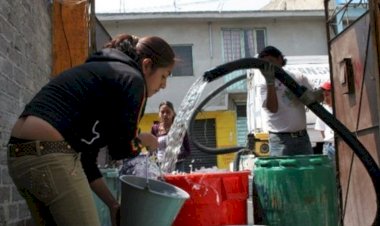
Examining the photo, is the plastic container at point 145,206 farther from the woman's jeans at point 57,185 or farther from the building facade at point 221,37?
the building facade at point 221,37

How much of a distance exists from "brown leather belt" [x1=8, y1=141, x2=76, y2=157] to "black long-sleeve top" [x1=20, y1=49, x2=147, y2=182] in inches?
1.8

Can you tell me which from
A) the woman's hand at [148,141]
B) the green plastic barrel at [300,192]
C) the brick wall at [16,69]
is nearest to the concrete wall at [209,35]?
the brick wall at [16,69]

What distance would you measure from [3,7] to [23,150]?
1.50 m

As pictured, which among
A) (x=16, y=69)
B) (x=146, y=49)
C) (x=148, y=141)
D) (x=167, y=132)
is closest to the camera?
(x=146, y=49)

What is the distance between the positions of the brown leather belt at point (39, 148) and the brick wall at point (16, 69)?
117 centimetres

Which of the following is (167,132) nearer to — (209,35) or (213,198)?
(213,198)

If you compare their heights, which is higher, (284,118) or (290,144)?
(284,118)

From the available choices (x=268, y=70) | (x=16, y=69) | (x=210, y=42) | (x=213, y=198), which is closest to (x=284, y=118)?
(x=268, y=70)

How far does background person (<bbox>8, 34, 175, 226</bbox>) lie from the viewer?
180 centimetres

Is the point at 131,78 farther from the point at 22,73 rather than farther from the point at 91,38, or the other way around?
the point at 91,38

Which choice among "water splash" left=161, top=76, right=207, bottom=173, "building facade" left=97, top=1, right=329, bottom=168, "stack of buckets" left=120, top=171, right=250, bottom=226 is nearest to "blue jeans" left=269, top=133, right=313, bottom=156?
"water splash" left=161, top=76, right=207, bottom=173

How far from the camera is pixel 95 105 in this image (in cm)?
189

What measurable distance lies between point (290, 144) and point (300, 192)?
1.06 meters

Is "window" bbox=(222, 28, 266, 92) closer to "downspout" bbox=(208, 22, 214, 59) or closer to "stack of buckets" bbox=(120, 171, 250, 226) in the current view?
"downspout" bbox=(208, 22, 214, 59)
